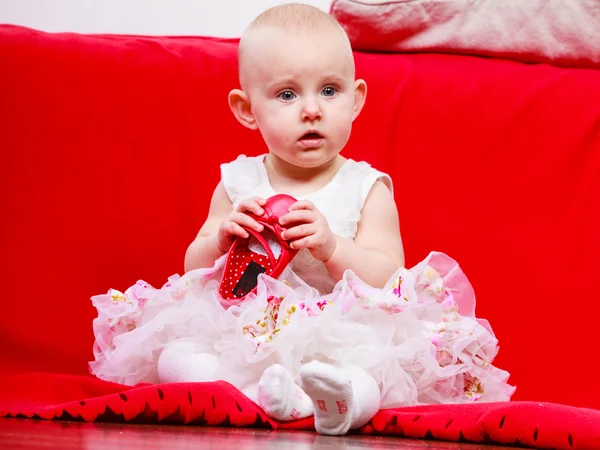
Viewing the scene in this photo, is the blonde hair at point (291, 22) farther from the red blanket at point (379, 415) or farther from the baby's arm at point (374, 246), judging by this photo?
the red blanket at point (379, 415)

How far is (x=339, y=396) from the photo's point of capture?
1.00 metres

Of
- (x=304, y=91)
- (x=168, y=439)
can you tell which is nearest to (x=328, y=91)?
(x=304, y=91)

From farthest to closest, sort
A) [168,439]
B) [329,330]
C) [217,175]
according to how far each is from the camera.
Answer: [217,175] < [329,330] < [168,439]

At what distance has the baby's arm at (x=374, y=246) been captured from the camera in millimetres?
1273

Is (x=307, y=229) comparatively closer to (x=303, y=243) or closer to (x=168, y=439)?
(x=303, y=243)

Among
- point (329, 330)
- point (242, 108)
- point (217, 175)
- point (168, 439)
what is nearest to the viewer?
point (168, 439)

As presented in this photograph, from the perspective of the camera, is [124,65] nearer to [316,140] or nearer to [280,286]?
[316,140]

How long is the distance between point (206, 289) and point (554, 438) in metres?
0.54

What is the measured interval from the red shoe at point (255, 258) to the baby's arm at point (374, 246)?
66mm

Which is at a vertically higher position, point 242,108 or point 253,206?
point 242,108

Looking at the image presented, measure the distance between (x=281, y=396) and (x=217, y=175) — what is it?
702 millimetres

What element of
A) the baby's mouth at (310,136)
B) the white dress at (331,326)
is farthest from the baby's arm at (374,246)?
the baby's mouth at (310,136)

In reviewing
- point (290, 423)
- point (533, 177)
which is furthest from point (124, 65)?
point (290, 423)

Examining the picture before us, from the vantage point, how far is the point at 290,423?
107 cm
